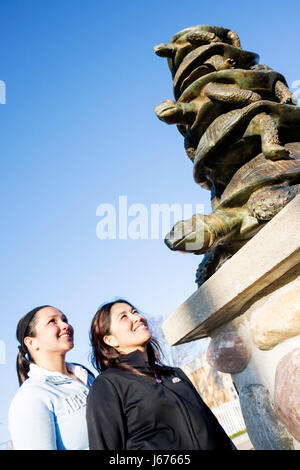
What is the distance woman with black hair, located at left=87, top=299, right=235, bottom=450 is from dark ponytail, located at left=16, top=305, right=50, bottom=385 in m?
0.32

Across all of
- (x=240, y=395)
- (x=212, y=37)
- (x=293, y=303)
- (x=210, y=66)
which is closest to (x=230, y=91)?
(x=210, y=66)

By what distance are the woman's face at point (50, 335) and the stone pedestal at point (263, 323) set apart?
59 centimetres

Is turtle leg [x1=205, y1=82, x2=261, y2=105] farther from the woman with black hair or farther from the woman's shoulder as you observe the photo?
the woman's shoulder

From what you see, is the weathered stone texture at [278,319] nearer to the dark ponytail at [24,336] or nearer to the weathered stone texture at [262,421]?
the weathered stone texture at [262,421]

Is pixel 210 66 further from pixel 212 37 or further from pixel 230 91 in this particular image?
pixel 230 91

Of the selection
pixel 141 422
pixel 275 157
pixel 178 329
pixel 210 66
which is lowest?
pixel 141 422

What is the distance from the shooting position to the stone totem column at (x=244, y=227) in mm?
1265

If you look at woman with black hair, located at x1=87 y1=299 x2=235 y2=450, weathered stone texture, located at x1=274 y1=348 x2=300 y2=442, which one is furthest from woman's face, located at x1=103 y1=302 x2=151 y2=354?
weathered stone texture, located at x1=274 y1=348 x2=300 y2=442

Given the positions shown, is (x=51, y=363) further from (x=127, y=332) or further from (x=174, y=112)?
(x=174, y=112)

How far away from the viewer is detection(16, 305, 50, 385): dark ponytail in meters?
1.71

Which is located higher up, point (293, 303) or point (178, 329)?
point (293, 303)
